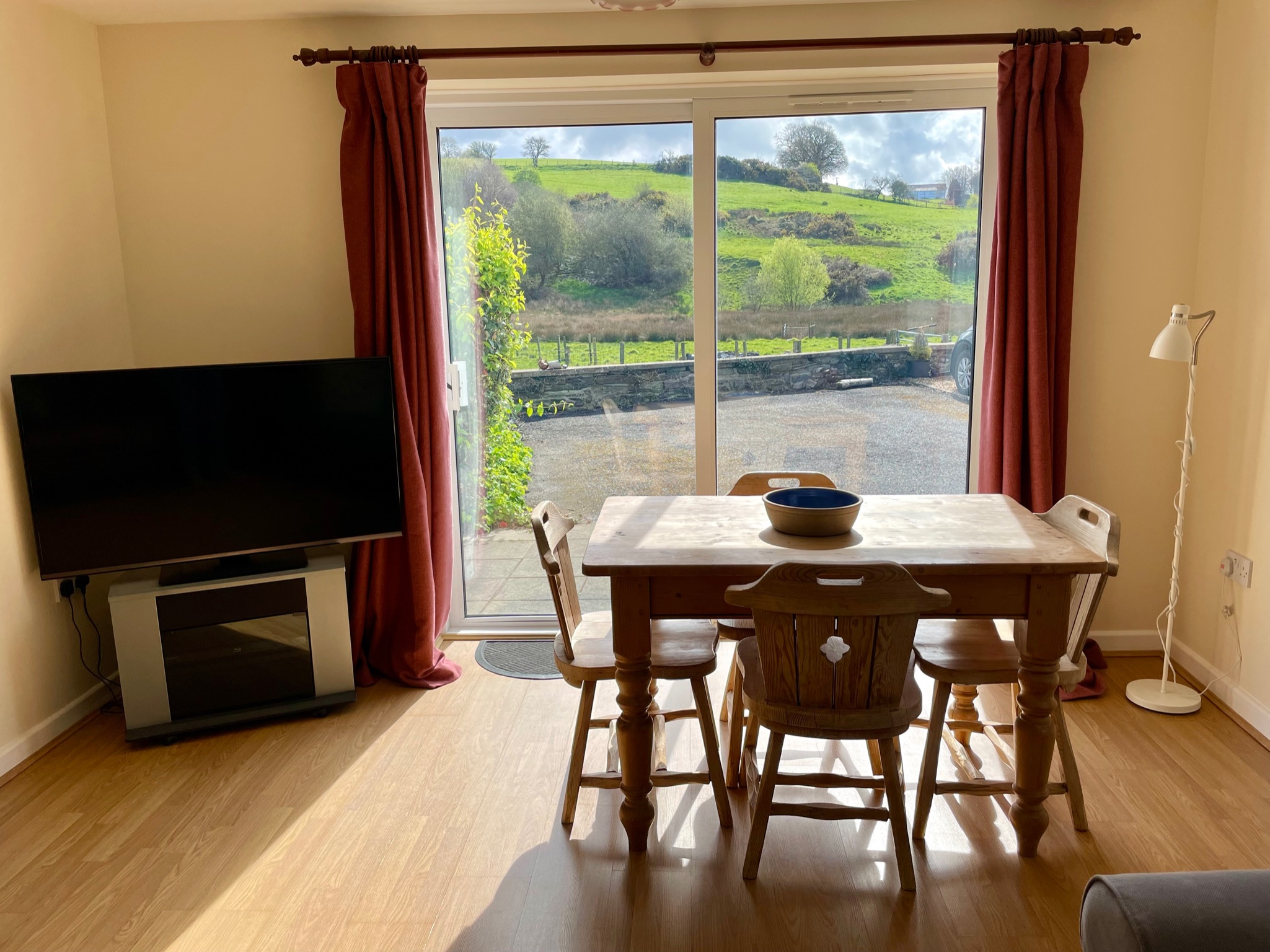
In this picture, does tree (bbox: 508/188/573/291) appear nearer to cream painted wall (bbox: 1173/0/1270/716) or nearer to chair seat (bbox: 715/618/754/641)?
chair seat (bbox: 715/618/754/641)

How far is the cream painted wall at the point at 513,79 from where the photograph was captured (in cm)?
338

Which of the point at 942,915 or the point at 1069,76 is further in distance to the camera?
the point at 1069,76

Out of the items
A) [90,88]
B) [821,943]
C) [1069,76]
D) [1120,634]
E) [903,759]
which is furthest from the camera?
[1120,634]

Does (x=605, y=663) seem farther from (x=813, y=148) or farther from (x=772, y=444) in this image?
(x=813, y=148)

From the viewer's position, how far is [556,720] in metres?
3.28

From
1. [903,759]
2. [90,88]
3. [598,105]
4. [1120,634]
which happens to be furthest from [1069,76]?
[90,88]

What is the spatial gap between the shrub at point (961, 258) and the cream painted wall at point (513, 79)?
379 mm

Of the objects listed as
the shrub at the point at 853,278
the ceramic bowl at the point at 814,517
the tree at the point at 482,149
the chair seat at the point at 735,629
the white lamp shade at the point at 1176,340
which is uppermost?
the tree at the point at 482,149

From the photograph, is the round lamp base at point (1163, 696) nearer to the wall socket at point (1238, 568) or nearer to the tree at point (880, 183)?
the wall socket at point (1238, 568)

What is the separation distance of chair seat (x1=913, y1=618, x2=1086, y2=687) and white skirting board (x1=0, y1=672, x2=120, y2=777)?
2.86m

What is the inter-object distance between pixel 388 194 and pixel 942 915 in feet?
9.59

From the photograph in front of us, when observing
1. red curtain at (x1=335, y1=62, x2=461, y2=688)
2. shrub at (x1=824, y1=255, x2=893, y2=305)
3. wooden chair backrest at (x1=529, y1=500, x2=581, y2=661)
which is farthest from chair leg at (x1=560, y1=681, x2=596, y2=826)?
shrub at (x1=824, y1=255, x2=893, y2=305)

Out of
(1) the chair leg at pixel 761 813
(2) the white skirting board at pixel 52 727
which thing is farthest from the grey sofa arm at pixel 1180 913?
(2) the white skirting board at pixel 52 727

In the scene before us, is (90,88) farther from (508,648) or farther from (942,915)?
(942,915)
